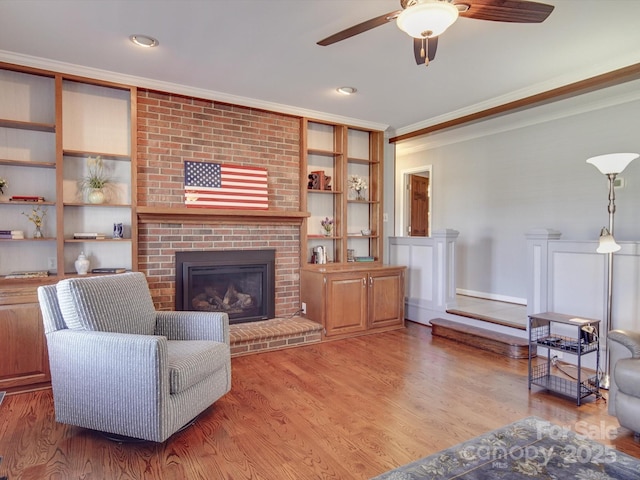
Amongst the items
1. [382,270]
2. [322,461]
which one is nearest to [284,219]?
[382,270]

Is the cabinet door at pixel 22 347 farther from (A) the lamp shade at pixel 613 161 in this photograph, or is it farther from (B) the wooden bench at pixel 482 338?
(A) the lamp shade at pixel 613 161

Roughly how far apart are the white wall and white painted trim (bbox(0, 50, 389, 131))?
214 centimetres

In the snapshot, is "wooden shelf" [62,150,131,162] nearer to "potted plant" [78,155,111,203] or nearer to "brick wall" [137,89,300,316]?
"potted plant" [78,155,111,203]

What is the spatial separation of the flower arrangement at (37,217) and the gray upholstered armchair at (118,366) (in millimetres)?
1318

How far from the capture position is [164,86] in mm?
3793

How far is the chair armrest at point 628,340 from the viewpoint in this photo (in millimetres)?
2373

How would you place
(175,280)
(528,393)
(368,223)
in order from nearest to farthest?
(528,393) < (175,280) < (368,223)

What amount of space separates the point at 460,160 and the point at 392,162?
1505 millimetres

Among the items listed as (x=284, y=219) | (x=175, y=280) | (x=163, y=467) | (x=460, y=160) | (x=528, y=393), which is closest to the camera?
(x=163, y=467)

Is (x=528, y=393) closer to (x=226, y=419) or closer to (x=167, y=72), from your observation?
(x=226, y=419)

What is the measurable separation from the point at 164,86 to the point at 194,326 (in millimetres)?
2416

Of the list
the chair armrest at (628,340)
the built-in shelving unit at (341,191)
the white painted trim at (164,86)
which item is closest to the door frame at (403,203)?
the built-in shelving unit at (341,191)

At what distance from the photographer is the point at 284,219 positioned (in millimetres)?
4555

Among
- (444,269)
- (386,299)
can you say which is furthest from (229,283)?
(444,269)
